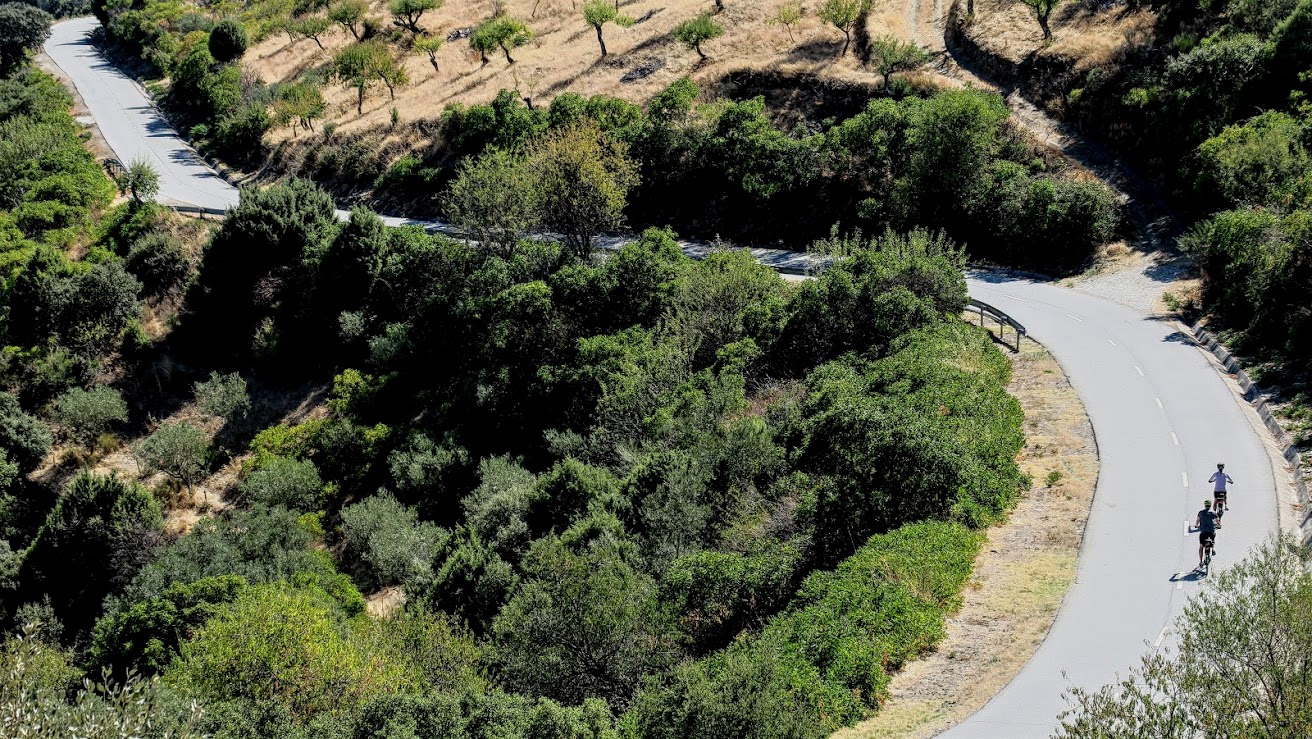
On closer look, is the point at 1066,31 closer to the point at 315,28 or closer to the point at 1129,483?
the point at 1129,483

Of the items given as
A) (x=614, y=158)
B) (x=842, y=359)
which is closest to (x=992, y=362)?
(x=842, y=359)

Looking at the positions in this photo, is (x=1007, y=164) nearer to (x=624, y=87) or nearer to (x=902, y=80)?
(x=902, y=80)

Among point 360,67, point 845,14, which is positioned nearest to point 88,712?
point 845,14

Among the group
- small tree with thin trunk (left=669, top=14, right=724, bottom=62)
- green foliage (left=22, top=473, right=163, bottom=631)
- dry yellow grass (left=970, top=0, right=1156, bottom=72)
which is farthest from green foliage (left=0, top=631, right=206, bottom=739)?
small tree with thin trunk (left=669, top=14, right=724, bottom=62)

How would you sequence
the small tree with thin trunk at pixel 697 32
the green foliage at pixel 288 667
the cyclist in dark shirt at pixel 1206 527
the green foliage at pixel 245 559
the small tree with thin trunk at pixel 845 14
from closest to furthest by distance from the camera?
the cyclist in dark shirt at pixel 1206 527, the green foliage at pixel 288 667, the green foliage at pixel 245 559, the small tree with thin trunk at pixel 845 14, the small tree with thin trunk at pixel 697 32

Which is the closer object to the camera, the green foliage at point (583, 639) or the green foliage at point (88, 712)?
the green foliage at point (88, 712)

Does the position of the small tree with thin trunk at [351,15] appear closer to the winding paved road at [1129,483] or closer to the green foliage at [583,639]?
the winding paved road at [1129,483]

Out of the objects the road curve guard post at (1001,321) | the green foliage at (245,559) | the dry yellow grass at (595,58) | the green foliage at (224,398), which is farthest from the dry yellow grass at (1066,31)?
the green foliage at (224,398)
